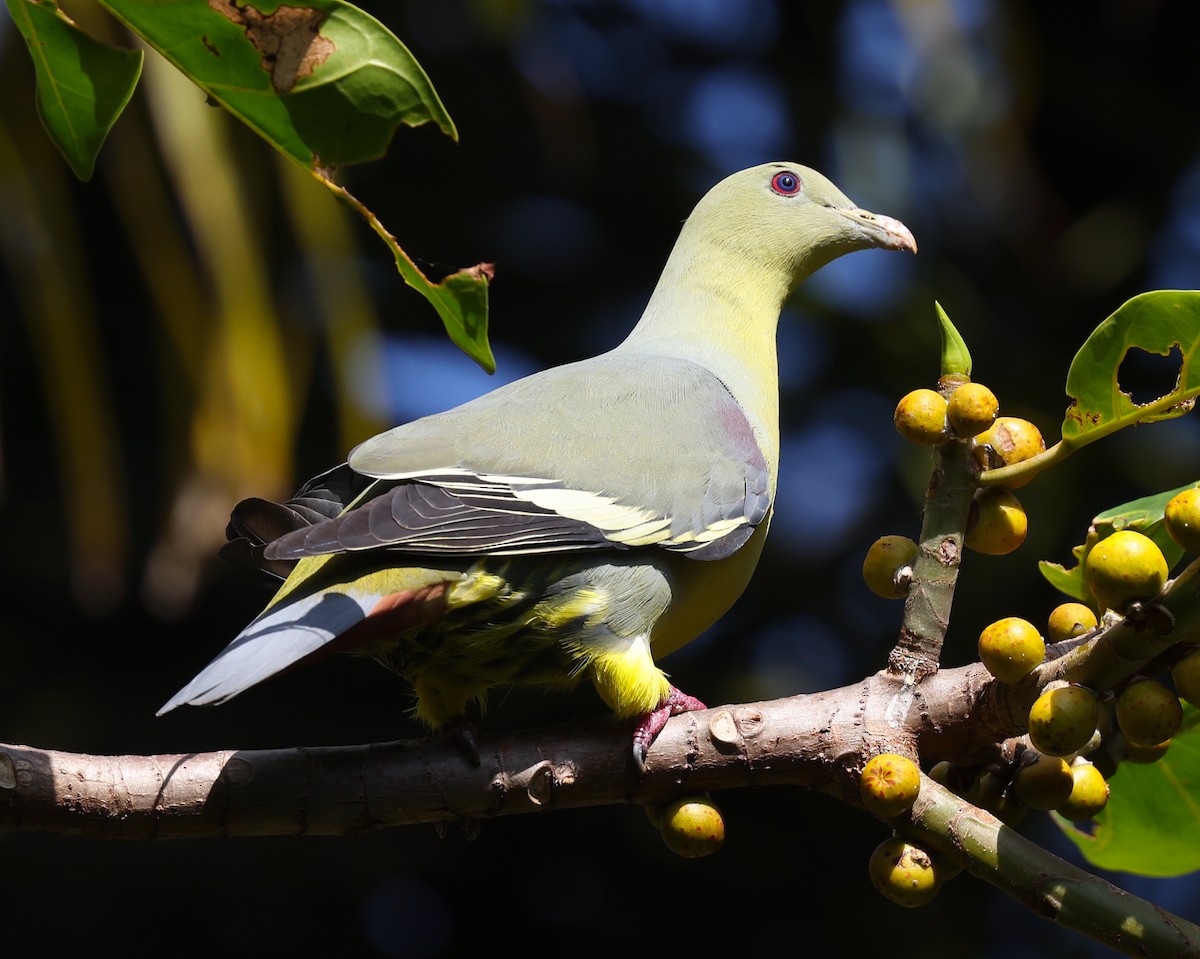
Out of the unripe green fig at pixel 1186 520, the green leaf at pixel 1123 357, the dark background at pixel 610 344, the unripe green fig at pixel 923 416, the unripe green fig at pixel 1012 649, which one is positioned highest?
the green leaf at pixel 1123 357

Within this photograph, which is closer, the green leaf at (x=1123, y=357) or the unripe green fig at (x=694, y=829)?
the green leaf at (x=1123, y=357)

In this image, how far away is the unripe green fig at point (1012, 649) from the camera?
48.8 inches

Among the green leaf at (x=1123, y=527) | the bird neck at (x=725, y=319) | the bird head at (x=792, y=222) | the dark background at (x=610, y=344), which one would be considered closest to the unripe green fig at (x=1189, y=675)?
the green leaf at (x=1123, y=527)

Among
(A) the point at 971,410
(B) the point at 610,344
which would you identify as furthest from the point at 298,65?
(B) the point at 610,344

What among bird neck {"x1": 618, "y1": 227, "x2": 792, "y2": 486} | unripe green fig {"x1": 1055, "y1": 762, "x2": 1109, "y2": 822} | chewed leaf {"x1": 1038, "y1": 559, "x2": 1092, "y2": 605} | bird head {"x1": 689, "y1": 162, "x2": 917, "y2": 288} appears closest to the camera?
unripe green fig {"x1": 1055, "y1": 762, "x2": 1109, "y2": 822}

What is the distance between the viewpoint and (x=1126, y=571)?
1.15m

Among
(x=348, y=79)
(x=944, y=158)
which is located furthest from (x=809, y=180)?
(x=944, y=158)

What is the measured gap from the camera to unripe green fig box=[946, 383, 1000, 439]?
1328 mm

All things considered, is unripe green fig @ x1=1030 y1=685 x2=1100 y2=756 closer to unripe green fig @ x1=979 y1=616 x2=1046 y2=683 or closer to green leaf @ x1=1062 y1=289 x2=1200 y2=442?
unripe green fig @ x1=979 y1=616 x2=1046 y2=683

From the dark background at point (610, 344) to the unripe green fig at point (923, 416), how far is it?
2625 millimetres

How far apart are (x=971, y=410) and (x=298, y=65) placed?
72 cm

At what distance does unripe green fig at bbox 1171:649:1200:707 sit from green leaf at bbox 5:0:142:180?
1.04 metres

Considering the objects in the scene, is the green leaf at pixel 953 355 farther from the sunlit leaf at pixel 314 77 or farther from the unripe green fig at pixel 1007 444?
the sunlit leaf at pixel 314 77

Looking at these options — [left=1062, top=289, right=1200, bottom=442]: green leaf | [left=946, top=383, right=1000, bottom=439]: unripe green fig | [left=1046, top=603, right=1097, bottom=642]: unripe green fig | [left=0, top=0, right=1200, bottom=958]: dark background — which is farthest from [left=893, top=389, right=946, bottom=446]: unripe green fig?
[left=0, top=0, right=1200, bottom=958]: dark background
